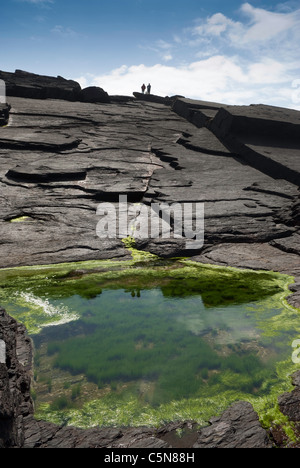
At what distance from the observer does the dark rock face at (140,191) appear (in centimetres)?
316

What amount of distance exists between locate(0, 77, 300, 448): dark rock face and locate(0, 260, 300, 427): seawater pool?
0.28m

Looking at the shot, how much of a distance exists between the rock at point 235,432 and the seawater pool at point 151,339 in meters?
0.14

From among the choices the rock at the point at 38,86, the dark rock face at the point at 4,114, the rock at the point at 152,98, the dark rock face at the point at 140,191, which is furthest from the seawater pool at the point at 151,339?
the rock at the point at 152,98

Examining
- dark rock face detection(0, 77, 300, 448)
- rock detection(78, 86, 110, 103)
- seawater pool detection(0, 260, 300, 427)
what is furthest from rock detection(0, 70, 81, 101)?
seawater pool detection(0, 260, 300, 427)

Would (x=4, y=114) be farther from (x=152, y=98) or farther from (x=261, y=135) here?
(x=152, y=98)

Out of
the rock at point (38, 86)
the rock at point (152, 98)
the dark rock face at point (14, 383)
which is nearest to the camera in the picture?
the dark rock face at point (14, 383)

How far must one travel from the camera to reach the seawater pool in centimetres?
356

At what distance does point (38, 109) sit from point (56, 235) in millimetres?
12065

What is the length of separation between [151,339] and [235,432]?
1834mm

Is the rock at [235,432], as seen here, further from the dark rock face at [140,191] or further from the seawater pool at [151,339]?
the seawater pool at [151,339]
